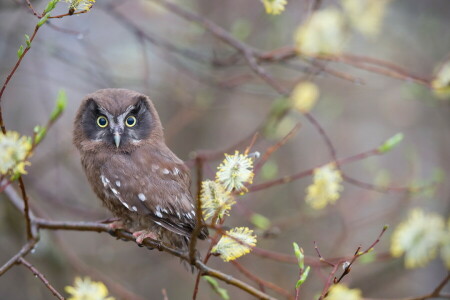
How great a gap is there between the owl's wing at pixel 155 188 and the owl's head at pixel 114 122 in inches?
6.2

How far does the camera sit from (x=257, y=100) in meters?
8.28

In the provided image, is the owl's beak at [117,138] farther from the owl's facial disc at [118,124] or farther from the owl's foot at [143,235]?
the owl's foot at [143,235]

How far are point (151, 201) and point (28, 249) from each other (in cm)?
79

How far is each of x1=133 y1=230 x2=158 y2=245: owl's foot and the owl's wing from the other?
0.28 feet

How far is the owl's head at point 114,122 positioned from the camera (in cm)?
365

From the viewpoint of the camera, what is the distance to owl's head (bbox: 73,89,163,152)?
365 centimetres

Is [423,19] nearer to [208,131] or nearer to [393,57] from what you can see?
[393,57]

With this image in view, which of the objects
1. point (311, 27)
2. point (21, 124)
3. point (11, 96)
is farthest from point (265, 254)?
point (11, 96)

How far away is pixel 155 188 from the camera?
3.51 m

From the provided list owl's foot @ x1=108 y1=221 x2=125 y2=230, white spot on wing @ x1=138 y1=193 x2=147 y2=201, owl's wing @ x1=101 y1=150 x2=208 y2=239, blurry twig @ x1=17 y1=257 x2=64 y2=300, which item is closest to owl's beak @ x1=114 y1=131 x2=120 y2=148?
owl's wing @ x1=101 y1=150 x2=208 y2=239

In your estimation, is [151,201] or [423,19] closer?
[151,201]

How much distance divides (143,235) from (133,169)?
1.52 ft

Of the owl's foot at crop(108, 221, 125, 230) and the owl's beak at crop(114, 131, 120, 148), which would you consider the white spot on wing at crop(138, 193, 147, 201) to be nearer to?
the owl's foot at crop(108, 221, 125, 230)

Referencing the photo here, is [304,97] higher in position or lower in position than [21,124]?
lower
